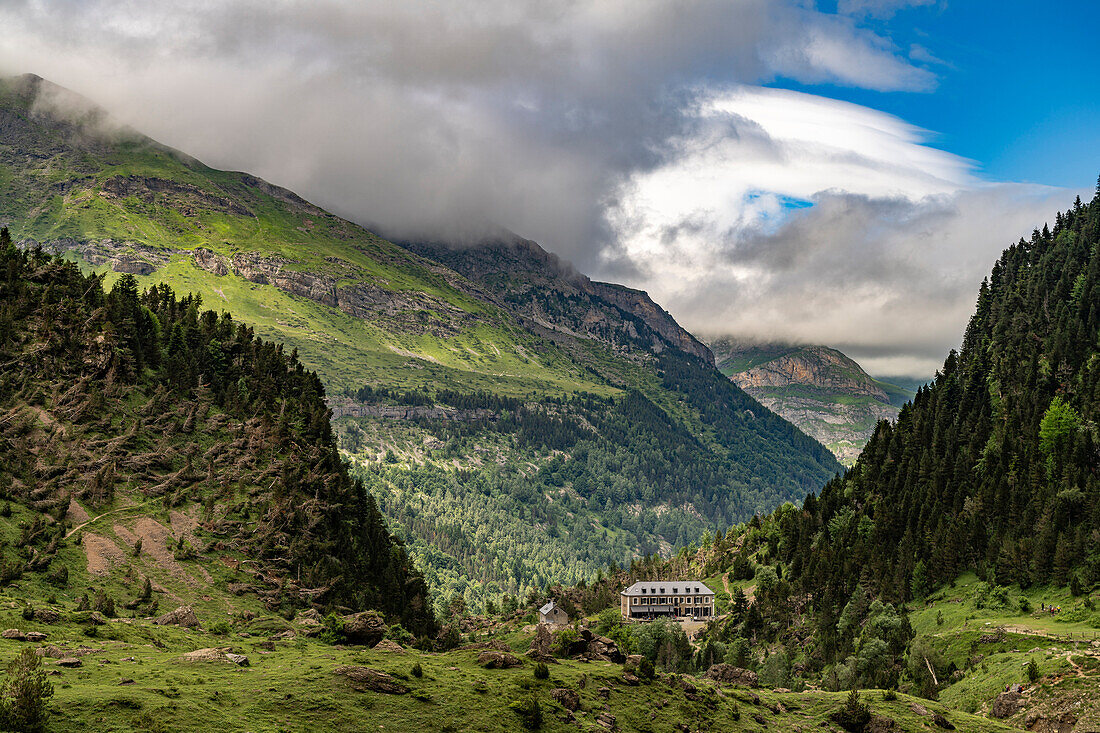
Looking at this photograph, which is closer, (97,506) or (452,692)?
(452,692)

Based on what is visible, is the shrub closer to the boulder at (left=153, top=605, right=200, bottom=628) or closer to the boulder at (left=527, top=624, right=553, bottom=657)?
the boulder at (left=153, top=605, right=200, bottom=628)

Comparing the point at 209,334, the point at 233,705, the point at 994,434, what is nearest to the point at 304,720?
→ the point at 233,705

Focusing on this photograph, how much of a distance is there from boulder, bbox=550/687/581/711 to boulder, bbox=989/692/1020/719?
43.9 meters

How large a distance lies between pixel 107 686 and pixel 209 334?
92.1 meters

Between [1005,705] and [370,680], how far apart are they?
61.6 metres

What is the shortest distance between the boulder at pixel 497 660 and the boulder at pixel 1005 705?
157 feet

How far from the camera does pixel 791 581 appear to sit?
161500 mm

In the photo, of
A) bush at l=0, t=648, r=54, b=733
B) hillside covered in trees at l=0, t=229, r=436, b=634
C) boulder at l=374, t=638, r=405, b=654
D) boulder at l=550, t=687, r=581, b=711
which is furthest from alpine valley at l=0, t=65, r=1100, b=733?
boulder at l=374, t=638, r=405, b=654

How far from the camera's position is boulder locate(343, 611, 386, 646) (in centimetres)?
7144

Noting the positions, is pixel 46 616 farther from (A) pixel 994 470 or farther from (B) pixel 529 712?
(A) pixel 994 470

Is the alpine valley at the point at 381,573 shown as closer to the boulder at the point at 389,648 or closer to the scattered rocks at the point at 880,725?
the scattered rocks at the point at 880,725

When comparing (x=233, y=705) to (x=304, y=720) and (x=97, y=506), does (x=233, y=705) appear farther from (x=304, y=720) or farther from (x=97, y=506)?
(x=97, y=506)

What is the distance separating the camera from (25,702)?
36500 mm

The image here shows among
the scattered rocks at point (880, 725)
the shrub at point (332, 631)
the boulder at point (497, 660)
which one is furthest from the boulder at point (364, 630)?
the scattered rocks at point (880, 725)
